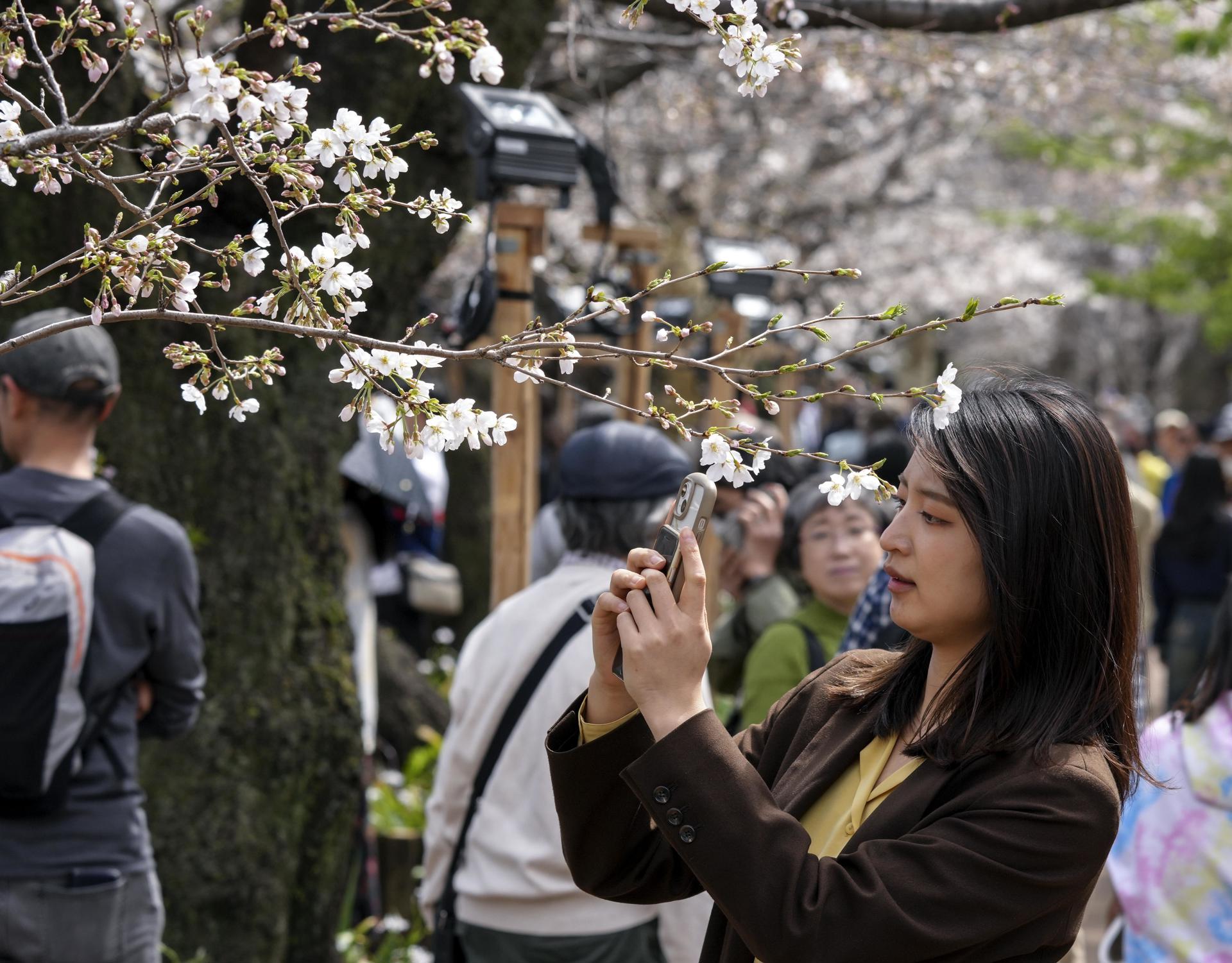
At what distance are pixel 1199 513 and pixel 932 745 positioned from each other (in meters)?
6.53

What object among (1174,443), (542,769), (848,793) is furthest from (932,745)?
(1174,443)

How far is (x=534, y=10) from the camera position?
3922 mm

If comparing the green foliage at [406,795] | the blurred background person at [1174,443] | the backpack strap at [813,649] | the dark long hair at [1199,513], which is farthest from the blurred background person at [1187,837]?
the blurred background person at [1174,443]

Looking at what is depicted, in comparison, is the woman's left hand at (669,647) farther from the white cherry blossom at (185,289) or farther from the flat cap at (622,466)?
the flat cap at (622,466)

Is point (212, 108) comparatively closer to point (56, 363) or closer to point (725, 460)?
point (725, 460)

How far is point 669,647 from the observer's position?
1.55 meters

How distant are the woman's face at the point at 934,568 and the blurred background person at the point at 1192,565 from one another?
20.6ft

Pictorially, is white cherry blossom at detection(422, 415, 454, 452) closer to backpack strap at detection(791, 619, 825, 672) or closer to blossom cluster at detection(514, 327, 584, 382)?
blossom cluster at detection(514, 327, 584, 382)

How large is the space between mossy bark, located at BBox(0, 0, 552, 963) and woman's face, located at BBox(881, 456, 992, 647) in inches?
93.6

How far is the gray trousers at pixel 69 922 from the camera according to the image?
2.67 metres

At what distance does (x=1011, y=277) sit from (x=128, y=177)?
2148 cm

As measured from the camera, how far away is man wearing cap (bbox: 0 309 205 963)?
106 inches

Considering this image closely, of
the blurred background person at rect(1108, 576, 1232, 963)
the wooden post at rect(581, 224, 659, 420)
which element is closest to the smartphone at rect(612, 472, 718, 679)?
the blurred background person at rect(1108, 576, 1232, 963)

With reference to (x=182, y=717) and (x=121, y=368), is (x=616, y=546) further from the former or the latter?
(x=121, y=368)
